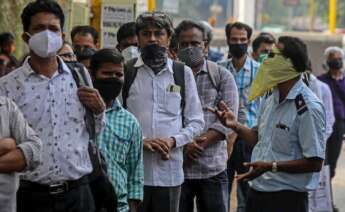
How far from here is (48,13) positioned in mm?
5758

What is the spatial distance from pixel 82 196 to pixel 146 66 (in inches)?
73.4

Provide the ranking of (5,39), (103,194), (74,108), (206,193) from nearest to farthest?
(74,108) < (103,194) < (206,193) < (5,39)

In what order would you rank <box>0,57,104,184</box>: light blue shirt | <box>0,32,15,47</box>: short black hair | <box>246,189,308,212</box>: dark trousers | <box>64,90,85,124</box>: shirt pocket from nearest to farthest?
<box>0,57,104,184</box>: light blue shirt < <box>64,90,85,124</box>: shirt pocket < <box>246,189,308,212</box>: dark trousers < <box>0,32,15,47</box>: short black hair

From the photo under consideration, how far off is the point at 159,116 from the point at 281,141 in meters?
1.07

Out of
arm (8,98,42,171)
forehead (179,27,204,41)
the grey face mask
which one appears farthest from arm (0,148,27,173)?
forehead (179,27,204,41)

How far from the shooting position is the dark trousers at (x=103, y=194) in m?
5.91

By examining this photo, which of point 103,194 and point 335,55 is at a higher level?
point 335,55

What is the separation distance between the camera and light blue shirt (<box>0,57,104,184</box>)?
554 cm

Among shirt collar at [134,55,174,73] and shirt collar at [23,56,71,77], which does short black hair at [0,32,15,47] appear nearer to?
shirt collar at [134,55,174,73]

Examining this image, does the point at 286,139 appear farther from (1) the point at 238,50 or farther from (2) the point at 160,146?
(1) the point at 238,50

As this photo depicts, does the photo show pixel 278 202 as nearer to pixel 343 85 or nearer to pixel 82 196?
pixel 82 196

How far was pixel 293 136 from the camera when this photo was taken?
21.6 feet

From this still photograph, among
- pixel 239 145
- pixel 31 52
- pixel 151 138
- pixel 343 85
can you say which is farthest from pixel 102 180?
pixel 343 85

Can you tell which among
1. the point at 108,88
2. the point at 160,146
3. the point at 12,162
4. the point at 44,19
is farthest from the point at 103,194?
the point at 160,146
